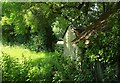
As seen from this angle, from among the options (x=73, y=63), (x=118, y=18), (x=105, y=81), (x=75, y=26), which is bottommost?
(x=105, y=81)

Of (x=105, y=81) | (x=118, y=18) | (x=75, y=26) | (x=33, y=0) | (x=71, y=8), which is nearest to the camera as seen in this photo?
(x=118, y=18)

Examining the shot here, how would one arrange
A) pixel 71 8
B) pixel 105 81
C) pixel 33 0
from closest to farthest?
pixel 105 81, pixel 33 0, pixel 71 8

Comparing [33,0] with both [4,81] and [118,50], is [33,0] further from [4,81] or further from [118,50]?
[118,50]

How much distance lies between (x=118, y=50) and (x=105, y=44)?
0.46 metres

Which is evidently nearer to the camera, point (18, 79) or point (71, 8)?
point (18, 79)

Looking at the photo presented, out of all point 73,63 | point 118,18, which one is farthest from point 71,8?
point 118,18

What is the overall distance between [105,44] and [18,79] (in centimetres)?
307

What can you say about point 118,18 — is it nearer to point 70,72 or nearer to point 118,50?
point 118,50

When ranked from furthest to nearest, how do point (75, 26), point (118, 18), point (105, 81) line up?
point (75, 26) < point (105, 81) < point (118, 18)

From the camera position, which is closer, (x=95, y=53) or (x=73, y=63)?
(x=95, y=53)

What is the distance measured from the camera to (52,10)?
15469 mm

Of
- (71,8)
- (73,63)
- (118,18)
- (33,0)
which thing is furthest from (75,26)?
(118,18)

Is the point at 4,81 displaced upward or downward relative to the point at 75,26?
downward

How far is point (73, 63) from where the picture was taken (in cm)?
1113
